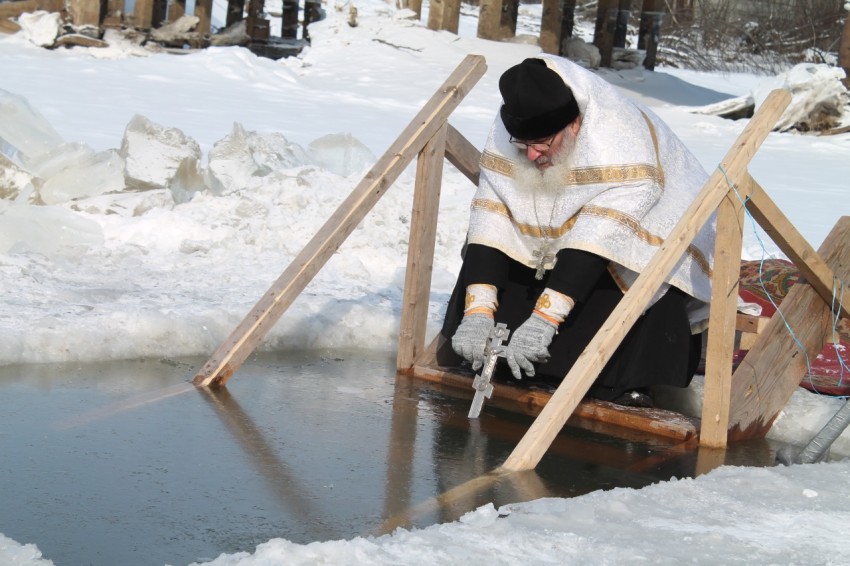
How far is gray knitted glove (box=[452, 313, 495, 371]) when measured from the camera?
392cm

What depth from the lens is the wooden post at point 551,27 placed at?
1536cm

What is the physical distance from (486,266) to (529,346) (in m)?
0.46

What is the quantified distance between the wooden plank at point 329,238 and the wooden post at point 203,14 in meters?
11.7

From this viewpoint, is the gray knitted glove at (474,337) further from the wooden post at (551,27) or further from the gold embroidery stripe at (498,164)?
the wooden post at (551,27)

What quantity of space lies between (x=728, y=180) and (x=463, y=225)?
3254 millimetres

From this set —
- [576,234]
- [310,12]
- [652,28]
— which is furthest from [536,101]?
[310,12]

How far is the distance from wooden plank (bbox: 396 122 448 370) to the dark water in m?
0.16

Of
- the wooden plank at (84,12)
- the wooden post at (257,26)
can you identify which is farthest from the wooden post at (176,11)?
the wooden plank at (84,12)

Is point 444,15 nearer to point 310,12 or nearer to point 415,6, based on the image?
point 415,6

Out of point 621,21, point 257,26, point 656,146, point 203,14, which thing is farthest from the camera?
point 621,21

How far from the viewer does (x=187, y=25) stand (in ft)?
50.3

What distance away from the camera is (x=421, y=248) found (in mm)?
4660

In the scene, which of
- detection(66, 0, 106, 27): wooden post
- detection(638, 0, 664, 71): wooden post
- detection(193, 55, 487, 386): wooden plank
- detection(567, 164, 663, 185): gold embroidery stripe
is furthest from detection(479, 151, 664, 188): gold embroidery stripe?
detection(638, 0, 664, 71): wooden post

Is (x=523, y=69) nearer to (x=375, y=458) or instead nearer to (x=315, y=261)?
(x=315, y=261)
